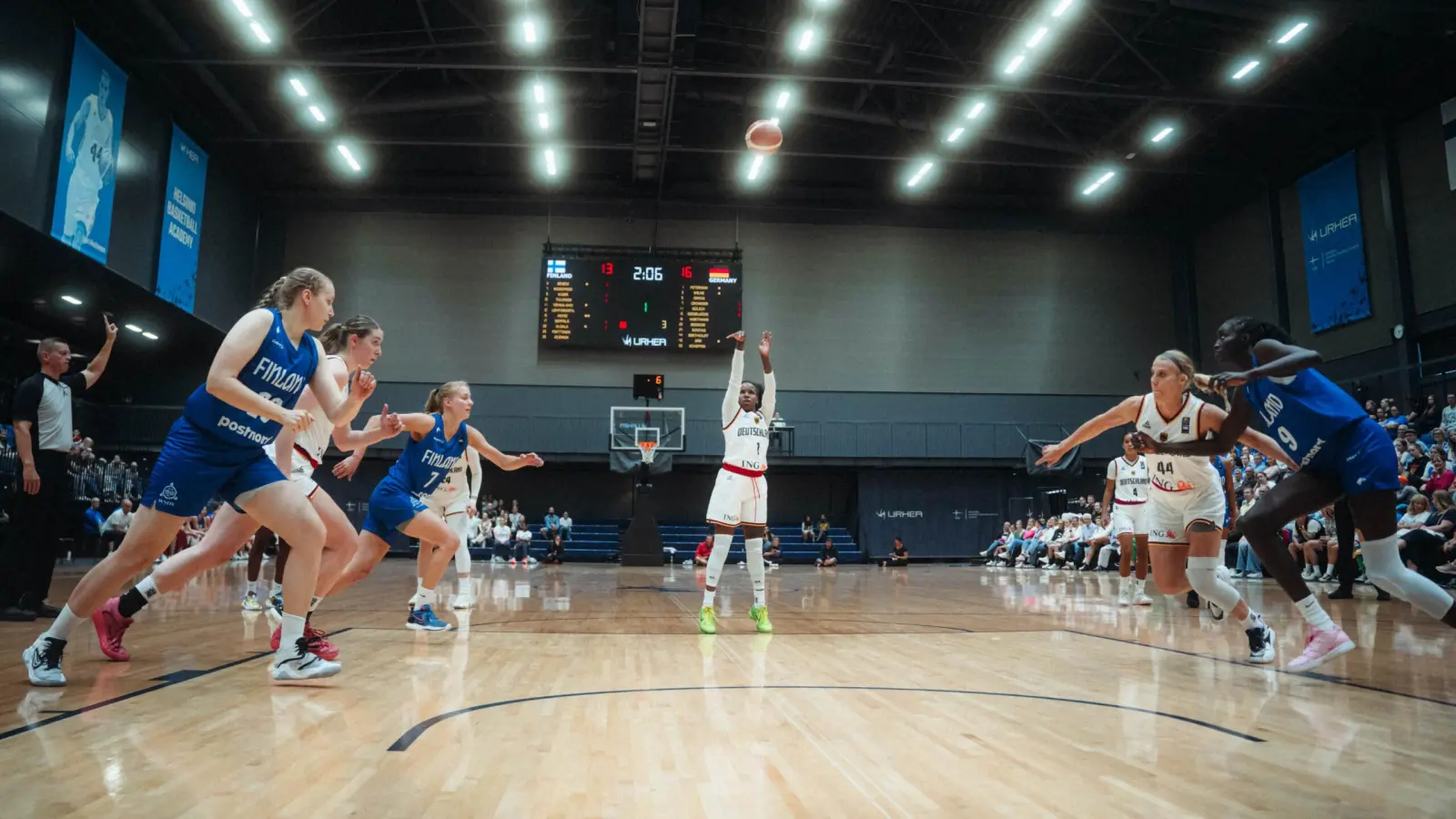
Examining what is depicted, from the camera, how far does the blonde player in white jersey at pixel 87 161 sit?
45.3ft

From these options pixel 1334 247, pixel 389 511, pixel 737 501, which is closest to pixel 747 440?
pixel 737 501

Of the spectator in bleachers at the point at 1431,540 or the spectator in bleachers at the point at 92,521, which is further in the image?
the spectator in bleachers at the point at 92,521

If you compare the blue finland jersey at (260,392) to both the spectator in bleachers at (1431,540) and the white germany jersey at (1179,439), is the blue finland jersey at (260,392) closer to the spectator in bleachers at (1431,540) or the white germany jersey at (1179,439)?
the white germany jersey at (1179,439)

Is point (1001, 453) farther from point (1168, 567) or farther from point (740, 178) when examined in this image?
point (1168, 567)

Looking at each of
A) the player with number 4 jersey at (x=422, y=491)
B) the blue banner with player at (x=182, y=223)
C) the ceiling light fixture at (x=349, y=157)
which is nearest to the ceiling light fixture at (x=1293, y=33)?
the player with number 4 jersey at (x=422, y=491)

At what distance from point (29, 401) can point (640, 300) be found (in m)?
16.5

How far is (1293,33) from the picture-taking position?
1518 cm

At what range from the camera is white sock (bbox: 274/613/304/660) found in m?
3.73

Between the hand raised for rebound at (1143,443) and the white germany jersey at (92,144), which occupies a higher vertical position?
the white germany jersey at (92,144)

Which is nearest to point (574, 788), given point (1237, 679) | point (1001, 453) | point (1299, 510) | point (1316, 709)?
point (1316, 709)

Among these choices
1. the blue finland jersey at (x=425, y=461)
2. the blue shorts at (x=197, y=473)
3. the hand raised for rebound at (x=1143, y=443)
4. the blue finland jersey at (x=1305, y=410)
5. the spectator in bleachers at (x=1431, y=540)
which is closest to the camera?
the blue shorts at (x=197, y=473)

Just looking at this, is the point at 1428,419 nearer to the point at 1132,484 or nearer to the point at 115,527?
the point at 1132,484

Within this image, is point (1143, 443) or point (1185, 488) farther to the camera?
point (1185, 488)

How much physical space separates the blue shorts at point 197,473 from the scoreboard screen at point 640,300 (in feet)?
59.7
